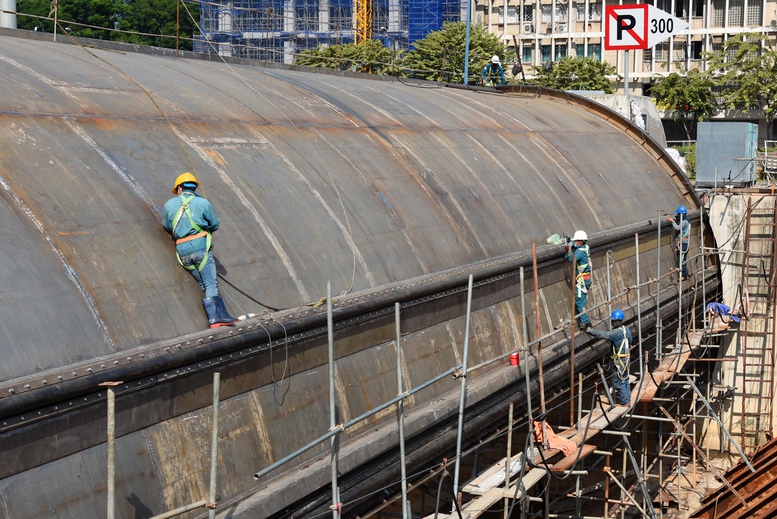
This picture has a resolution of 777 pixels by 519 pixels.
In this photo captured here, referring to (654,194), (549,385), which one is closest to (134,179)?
(549,385)

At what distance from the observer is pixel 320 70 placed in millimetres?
20797

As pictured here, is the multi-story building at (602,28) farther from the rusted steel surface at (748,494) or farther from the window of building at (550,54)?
the rusted steel surface at (748,494)

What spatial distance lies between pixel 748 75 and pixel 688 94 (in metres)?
3.82

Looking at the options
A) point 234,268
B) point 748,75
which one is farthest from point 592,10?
point 234,268

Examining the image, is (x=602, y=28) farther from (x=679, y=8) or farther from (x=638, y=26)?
(x=638, y=26)

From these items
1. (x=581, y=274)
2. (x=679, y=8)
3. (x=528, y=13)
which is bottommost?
(x=581, y=274)

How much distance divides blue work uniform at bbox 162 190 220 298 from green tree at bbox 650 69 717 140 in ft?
196

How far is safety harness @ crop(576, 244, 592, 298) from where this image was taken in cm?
1655

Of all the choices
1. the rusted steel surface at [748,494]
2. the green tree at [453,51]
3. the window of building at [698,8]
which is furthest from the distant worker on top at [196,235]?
the window of building at [698,8]

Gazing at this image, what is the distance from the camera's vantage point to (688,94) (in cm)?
6544

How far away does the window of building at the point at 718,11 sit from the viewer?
7200cm

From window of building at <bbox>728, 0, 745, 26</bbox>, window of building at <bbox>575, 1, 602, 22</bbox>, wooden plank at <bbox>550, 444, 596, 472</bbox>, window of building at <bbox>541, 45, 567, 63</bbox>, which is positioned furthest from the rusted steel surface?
window of building at <bbox>541, 45, 567, 63</bbox>

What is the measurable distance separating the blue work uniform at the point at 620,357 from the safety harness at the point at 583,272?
0.78 meters

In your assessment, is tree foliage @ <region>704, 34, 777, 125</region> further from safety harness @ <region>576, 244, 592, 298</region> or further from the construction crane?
safety harness @ <region>576, 244, 592, 298</region>
